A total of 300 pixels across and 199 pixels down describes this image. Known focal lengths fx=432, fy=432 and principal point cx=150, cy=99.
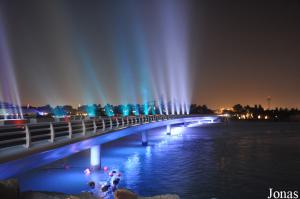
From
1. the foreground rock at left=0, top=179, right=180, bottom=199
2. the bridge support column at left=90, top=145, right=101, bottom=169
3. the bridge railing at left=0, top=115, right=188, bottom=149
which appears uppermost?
the bridge railing at left=0, top=115, right=188, bottom=149

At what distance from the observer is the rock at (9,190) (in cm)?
1204

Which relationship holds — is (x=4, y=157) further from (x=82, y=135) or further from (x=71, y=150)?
(x=82, y=135)

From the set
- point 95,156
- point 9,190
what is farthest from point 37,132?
point 9,190

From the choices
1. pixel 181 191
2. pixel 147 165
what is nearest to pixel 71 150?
pixel 181 191

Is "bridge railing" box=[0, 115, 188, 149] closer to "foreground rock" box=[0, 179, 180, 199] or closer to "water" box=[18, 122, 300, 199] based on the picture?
"foreground rock" box=[0, 179, 180, 199]

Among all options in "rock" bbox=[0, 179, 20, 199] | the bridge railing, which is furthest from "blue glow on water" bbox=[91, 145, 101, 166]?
"rock" bbox=[0, 179, 20, 199]

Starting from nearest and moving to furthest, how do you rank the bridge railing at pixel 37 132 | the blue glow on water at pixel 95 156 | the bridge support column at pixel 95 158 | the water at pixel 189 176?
the bridge railing at pixel 37 132
the water at pixel 189 176
the bridge support column at pixel 95 158
the blue glow on water at pixel 95 156

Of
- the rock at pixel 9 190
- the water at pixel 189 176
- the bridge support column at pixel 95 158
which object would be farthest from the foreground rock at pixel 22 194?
the bridge support column at pixel 95 158

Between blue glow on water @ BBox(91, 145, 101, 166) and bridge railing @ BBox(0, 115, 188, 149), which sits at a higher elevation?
bridge railing @ BBox(0, 115, 188, 149)

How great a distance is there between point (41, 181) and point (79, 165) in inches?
390

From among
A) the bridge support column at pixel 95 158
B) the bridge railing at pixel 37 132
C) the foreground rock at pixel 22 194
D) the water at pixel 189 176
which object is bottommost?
the water at pixel 189 176

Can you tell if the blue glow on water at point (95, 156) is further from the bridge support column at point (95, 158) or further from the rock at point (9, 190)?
the rock at point (9, 190)

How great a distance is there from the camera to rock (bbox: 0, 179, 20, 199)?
12039 mm

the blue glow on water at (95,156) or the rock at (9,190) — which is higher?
the rock at (9,190)
